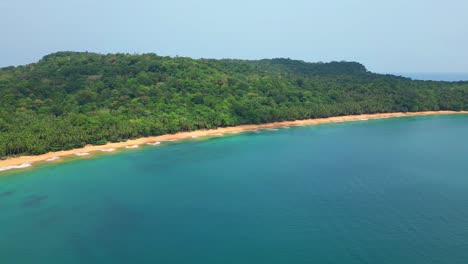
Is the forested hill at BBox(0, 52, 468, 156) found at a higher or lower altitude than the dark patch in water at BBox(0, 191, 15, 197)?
higher

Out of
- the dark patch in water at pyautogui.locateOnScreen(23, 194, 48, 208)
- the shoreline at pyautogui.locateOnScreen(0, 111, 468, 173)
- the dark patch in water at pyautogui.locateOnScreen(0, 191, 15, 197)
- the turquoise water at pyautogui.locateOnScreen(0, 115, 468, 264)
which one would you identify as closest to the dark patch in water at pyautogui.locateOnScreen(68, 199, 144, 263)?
the turquoise water at pyautogui.locateOnScreen(0, 115, 468, 264)

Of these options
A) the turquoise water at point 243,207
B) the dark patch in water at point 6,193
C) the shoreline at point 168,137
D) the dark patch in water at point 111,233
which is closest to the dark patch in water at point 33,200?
the turquoise water at point 243,207

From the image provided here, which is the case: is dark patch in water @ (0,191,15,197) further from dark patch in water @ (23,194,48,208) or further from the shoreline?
the shoreline

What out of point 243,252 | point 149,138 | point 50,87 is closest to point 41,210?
point 243,252

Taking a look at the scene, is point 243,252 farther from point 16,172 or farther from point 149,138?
point 149,138

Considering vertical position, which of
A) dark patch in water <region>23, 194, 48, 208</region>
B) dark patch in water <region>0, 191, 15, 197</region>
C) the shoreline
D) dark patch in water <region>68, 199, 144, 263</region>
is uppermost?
the shoreline

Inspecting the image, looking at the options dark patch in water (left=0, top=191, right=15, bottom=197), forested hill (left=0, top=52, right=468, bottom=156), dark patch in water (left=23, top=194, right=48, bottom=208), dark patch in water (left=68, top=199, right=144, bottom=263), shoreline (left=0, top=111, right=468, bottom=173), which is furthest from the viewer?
forested hill (left=0, top=52, right=468, bottom=156)

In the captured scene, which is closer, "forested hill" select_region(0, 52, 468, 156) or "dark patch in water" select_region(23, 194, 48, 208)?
"dark patch in water" select_region(23, 194, 48, 208)
